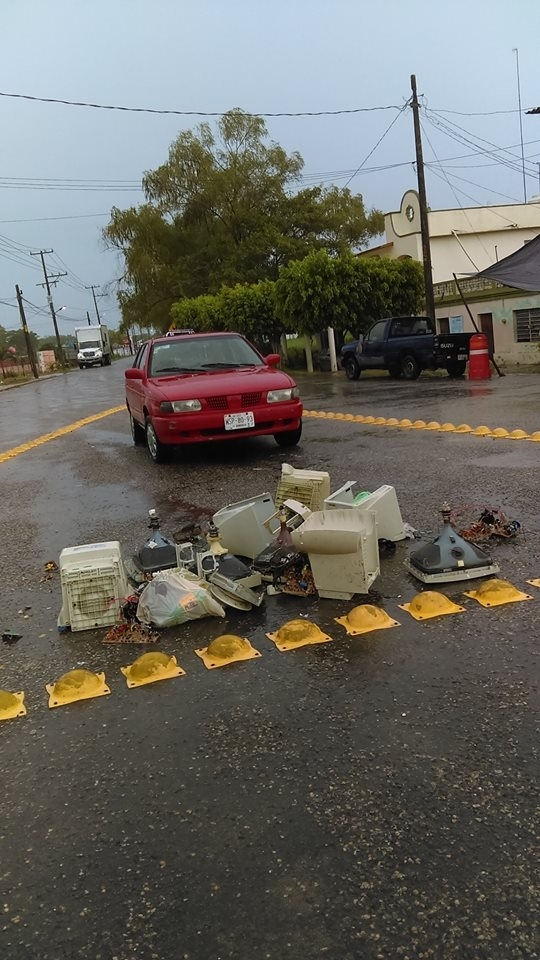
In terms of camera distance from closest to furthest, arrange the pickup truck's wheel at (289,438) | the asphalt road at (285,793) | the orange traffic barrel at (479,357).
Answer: the asphalt road at (285,793), the pickup truck's wheel at (289,438), the orange traffic barrel at (479,357)

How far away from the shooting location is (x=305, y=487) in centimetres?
547

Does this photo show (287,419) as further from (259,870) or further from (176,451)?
(259,870)

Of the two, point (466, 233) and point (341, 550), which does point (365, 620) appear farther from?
point (466, 233)

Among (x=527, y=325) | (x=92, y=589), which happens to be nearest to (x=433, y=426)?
(x=92, y=589)

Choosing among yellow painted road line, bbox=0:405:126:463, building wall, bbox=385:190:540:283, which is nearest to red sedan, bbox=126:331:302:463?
yellow painted road line, bbox=0:405:126:463

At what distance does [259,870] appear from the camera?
219 centimetres

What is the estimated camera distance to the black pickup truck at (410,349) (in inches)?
741

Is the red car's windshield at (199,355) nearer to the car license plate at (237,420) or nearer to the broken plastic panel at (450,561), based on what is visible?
the car license plate at (237,420)

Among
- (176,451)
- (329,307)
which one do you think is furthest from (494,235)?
(176,451)

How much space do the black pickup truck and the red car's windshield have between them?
9834mm

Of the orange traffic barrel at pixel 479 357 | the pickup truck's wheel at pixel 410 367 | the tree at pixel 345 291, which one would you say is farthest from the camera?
the tree at pixel 345 291

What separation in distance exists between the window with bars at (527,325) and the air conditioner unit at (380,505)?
1737 centimetres

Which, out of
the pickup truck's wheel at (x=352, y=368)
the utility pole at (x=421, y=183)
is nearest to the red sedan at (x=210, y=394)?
the pickup truck's wheel at (x=352, y=368)

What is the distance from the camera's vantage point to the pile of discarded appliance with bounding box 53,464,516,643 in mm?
4059
